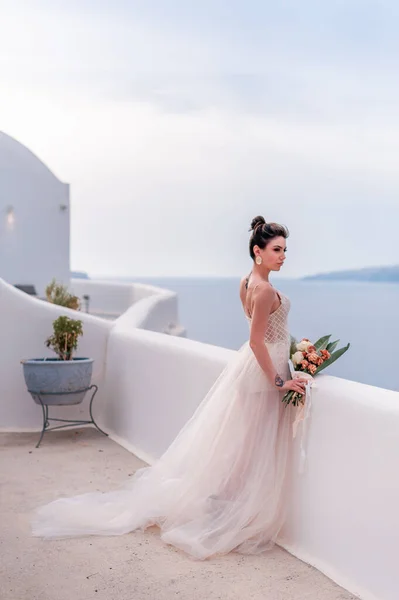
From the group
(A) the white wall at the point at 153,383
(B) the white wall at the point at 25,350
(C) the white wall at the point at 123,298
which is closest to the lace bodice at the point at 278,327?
(A) the white wall at the point at 153,383

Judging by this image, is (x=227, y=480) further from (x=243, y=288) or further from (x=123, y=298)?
(x=123, y=298)

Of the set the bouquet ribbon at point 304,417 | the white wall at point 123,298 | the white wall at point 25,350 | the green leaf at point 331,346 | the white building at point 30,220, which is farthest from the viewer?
the white building at point 30,220

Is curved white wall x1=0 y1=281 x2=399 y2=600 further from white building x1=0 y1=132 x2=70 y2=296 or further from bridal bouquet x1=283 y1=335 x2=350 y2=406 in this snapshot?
white building x1=0 y1=132 x2=70 y2=296

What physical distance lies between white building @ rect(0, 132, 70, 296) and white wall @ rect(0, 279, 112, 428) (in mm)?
7923

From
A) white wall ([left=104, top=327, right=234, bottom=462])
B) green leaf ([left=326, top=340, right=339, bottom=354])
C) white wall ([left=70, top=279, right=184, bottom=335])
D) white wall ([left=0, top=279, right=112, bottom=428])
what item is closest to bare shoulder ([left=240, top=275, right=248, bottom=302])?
green leaf ([left=326, top=340, right=339, bottom=354])

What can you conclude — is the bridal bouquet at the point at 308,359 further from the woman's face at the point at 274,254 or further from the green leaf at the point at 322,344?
the woman's face at the point at 274,254

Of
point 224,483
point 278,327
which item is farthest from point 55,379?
point 278,327

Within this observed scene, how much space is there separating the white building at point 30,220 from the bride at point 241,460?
35.6 ft

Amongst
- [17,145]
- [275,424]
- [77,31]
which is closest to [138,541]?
[275,424]

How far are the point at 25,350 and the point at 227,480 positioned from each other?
323cm

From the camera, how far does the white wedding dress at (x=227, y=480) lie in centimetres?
392

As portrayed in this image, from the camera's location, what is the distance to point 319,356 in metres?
3.93

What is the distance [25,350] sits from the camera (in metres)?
6.80

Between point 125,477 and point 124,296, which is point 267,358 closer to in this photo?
point 125,477
